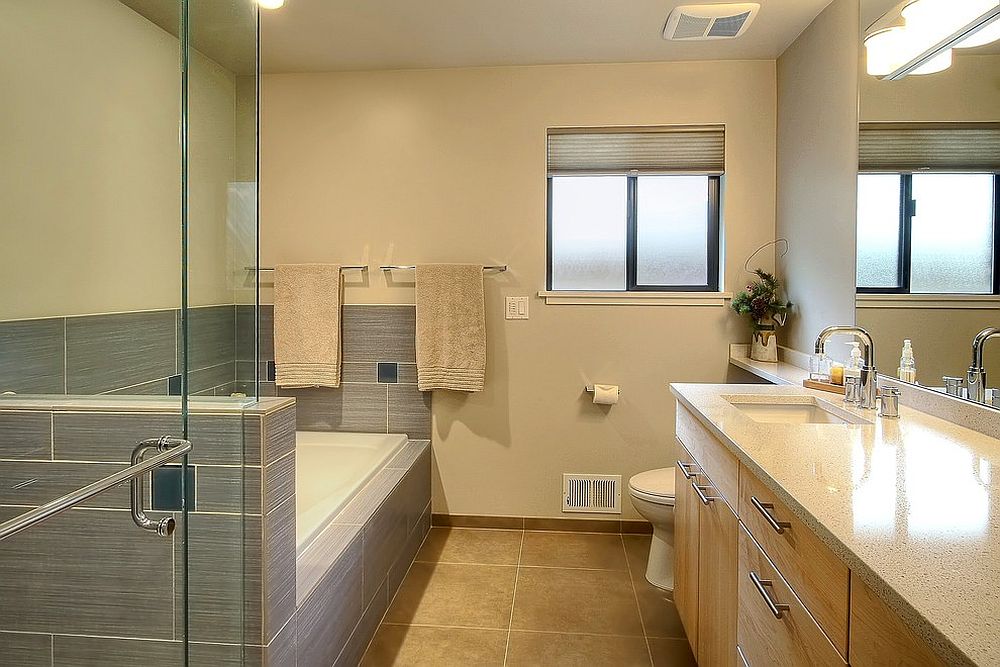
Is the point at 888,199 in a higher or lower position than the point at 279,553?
higher

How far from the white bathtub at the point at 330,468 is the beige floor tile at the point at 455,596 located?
468 mm

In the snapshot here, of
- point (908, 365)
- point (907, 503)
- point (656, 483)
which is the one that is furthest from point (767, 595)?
point (656, 483)

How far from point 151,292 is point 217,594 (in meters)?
A: 0.66

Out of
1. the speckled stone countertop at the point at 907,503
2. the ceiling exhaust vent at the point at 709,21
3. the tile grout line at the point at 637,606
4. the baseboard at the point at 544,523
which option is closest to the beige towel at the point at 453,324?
the baseboard at the point at 544,523

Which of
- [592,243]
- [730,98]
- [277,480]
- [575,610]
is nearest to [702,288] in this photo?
[592,243]

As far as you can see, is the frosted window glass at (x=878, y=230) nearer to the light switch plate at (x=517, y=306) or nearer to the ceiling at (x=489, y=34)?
the ceiling at (x=489, y=34)

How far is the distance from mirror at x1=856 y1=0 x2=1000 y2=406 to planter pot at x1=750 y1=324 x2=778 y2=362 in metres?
0.80

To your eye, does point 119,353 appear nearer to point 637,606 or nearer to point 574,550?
point 637,606

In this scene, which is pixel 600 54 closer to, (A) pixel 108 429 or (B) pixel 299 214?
(B) pixel 299 214

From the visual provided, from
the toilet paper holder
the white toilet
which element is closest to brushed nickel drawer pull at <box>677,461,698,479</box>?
the white toilet

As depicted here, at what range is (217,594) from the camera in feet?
5.05

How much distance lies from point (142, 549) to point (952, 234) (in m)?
2.03

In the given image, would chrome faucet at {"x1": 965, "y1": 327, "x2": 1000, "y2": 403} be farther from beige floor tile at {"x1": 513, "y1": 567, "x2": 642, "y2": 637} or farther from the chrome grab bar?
the chrome grab bar

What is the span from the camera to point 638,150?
3547 mm
